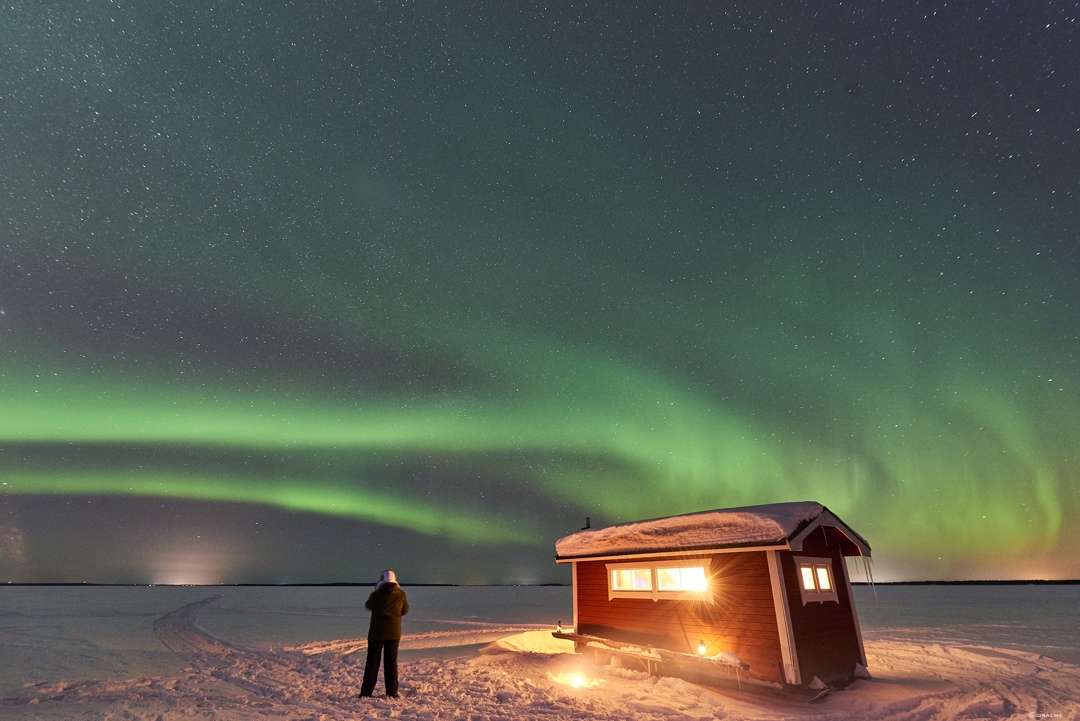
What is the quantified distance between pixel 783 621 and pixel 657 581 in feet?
11.5

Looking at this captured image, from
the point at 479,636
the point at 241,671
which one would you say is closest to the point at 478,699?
the point at 241,671

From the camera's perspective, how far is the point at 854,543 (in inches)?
580

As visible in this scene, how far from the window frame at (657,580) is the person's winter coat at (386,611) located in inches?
272

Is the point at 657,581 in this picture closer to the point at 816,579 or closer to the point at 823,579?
the point at 816,579

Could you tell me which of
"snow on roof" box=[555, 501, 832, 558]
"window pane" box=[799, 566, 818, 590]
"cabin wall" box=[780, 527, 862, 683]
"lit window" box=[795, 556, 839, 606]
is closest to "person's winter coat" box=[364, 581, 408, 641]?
"snow on roof" box=[555, 501, 832, 558]

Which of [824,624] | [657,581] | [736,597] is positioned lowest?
[824,624]

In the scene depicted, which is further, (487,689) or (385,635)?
(487,689)

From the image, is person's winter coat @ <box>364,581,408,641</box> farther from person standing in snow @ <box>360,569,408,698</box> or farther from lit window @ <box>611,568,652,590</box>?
lit window @ <box>611,568,652,590</box>

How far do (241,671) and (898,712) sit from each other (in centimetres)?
1531

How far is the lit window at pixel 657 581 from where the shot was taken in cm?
1365

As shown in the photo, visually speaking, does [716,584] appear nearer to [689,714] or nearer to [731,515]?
[731,515]

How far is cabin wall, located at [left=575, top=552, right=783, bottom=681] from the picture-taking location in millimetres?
12062

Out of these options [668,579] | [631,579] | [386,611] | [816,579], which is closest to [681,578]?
[668,579]

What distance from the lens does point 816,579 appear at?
1349 centimetres
